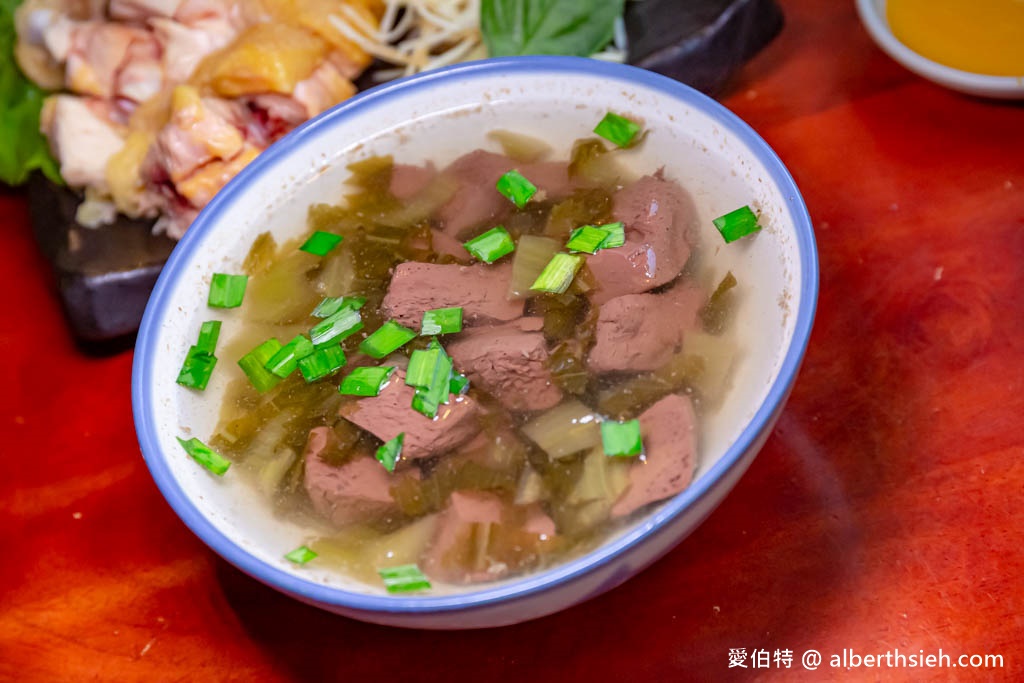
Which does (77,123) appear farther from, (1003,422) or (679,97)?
(1003,422)

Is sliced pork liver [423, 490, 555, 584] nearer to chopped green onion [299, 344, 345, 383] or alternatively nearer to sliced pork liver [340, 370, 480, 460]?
sliced pork liver [340, 370, 480, 460]

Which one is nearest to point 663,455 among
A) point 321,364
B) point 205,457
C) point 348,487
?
point 348,487

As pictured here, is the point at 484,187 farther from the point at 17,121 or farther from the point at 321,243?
the point at 17,121

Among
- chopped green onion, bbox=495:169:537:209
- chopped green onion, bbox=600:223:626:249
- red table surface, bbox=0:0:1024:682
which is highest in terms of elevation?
chopped green onion, bbox=600:223:626:249

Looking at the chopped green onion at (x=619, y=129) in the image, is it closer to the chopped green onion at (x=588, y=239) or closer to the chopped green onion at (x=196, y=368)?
the chopped green onion at (x=588, y=239)

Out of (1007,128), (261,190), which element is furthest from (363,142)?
(1007,128)

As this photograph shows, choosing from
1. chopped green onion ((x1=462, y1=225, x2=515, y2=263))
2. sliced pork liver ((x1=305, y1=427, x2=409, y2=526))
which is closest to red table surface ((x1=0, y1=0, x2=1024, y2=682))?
sliced pork liver ((x1=305, y1=427, x2=409, y2=526))

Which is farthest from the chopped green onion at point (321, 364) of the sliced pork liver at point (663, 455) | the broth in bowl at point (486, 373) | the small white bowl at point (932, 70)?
the small white bowl at point (932, 70)
